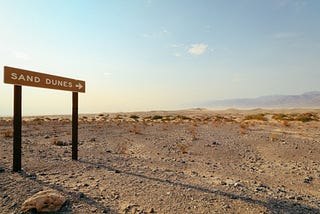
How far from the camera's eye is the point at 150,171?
7613mm

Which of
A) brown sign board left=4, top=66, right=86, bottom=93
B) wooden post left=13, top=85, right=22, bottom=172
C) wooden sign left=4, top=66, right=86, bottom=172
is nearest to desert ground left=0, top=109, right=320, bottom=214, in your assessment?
wooden post left=13, top=85, right=22, bottom=172

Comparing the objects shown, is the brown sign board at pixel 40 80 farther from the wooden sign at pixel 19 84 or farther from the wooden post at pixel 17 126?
the wooden post at pixel 17 126

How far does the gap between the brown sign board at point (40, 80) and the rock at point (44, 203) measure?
345 centimetres

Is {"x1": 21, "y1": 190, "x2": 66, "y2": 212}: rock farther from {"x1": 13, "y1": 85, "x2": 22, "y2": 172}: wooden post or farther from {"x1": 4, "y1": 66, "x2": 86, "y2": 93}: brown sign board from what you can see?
{"x1": 4, "y1": 66, "x2": 86, "y2": 93}: brown sign board

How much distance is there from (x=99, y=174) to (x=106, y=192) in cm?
150

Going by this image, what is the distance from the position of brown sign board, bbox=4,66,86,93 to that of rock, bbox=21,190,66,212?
11.3ft

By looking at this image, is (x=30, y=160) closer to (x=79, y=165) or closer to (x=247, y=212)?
(x=79, y=165)

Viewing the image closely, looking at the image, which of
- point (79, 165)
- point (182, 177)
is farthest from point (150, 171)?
point (79, 165)

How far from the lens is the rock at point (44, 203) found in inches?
177

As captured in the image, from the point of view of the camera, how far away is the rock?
14.8ft

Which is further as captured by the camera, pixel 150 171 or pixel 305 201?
pixel 150 171

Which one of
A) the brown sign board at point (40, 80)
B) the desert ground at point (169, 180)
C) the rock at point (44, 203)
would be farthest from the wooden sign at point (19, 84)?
the rock at point (44, 203)

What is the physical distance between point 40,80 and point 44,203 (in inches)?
167

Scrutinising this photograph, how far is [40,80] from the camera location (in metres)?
7.66
